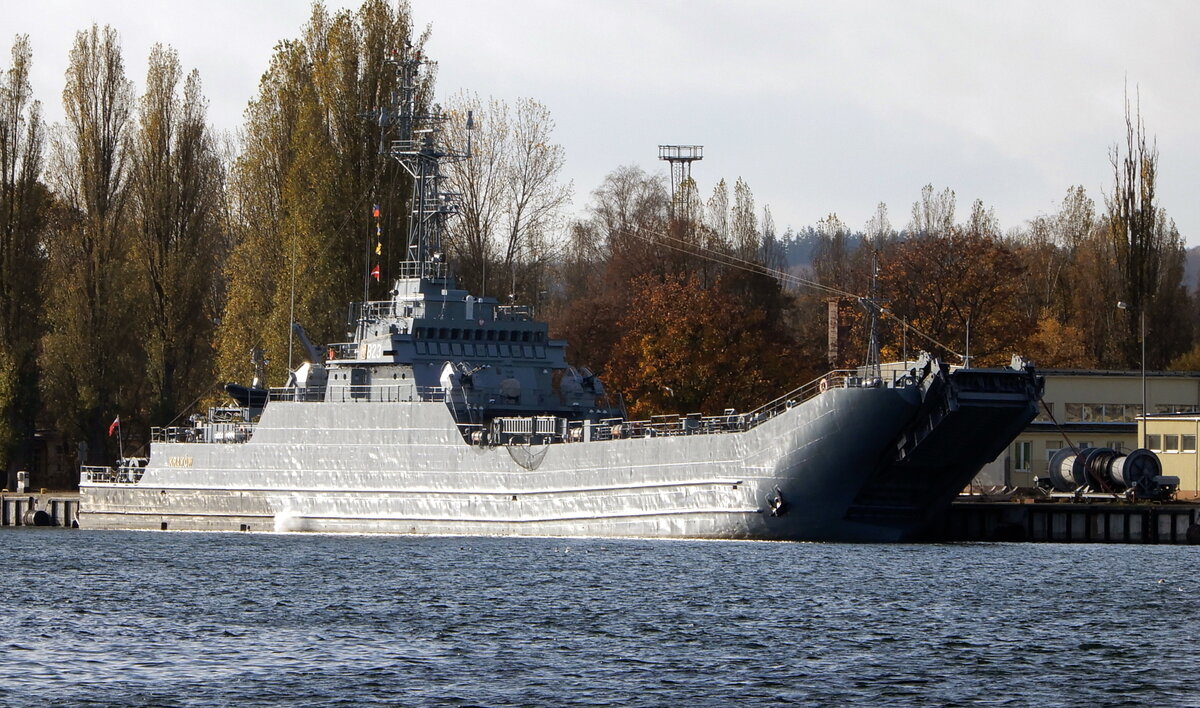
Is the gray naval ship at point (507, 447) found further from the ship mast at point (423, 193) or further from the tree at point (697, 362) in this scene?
Result: the tree at point (697, 362)

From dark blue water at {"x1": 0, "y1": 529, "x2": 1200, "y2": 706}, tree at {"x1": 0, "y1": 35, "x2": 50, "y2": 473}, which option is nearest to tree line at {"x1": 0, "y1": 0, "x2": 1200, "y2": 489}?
tree at {"x1": 0, "y1": 35, "x2": 50, "y2": 473}

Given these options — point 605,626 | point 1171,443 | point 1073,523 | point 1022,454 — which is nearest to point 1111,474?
point 1073,523

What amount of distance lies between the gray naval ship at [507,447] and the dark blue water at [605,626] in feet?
4.14

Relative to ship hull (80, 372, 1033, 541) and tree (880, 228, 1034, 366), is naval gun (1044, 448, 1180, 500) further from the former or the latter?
tree (880, 228, 1034, 366)

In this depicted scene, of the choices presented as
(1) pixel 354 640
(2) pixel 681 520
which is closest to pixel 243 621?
(1) pixel 354 640

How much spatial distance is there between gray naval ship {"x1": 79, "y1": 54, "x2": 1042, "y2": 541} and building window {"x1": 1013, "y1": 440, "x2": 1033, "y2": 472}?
679 inches

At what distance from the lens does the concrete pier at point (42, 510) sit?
6412 centimetres

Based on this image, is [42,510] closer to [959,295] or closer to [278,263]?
[278,263]

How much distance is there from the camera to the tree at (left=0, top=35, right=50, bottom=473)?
218 feet

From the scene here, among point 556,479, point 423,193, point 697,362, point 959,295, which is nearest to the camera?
point 556,479

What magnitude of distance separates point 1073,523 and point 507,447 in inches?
605

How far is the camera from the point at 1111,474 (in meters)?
53.1

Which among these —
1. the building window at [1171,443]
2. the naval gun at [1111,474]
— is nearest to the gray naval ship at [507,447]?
the naval gun at [1111,474]

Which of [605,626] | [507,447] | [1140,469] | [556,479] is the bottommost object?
[605,626]
